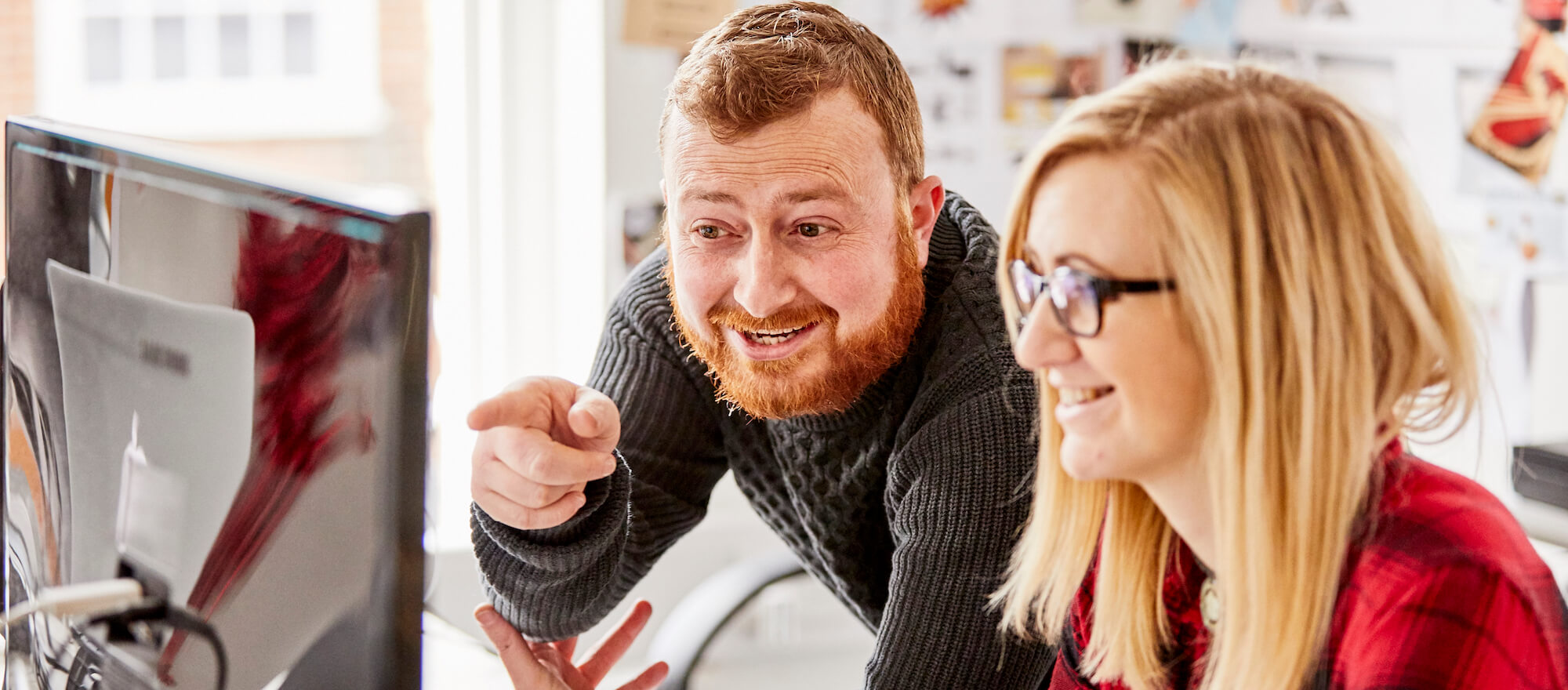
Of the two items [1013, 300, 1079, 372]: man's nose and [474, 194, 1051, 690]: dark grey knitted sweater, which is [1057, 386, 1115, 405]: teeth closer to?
[1013, 300, 1079, 372]: man's nose

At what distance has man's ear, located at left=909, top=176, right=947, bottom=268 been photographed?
120cm

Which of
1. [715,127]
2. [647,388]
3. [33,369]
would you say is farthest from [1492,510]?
[33,369]

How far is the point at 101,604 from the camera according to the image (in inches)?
32.2

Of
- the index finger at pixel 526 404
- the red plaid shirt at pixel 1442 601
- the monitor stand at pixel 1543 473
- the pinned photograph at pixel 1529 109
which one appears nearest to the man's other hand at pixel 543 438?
the index finger at pixel 526 404

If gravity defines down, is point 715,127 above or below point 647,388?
above

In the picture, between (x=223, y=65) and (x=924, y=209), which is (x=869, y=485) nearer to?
(x=924, y=209)

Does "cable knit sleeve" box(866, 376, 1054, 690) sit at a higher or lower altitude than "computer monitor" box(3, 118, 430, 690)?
lower

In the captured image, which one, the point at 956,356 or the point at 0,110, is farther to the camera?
the point at 0,110

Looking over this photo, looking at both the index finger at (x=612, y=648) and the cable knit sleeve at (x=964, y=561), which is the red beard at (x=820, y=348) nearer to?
the cable knit sleeve at (x=964, y=561)

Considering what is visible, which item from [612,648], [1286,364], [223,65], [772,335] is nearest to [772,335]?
[772,335]

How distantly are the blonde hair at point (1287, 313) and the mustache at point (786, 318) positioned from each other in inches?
15.2

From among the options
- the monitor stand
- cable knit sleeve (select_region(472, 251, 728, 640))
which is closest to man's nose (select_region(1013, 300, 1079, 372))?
cable knit sleeve (select_region(472, 251, 728, 640))

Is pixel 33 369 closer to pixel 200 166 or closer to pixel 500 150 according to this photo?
pixel 200 166

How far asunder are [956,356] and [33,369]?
2.28ft
